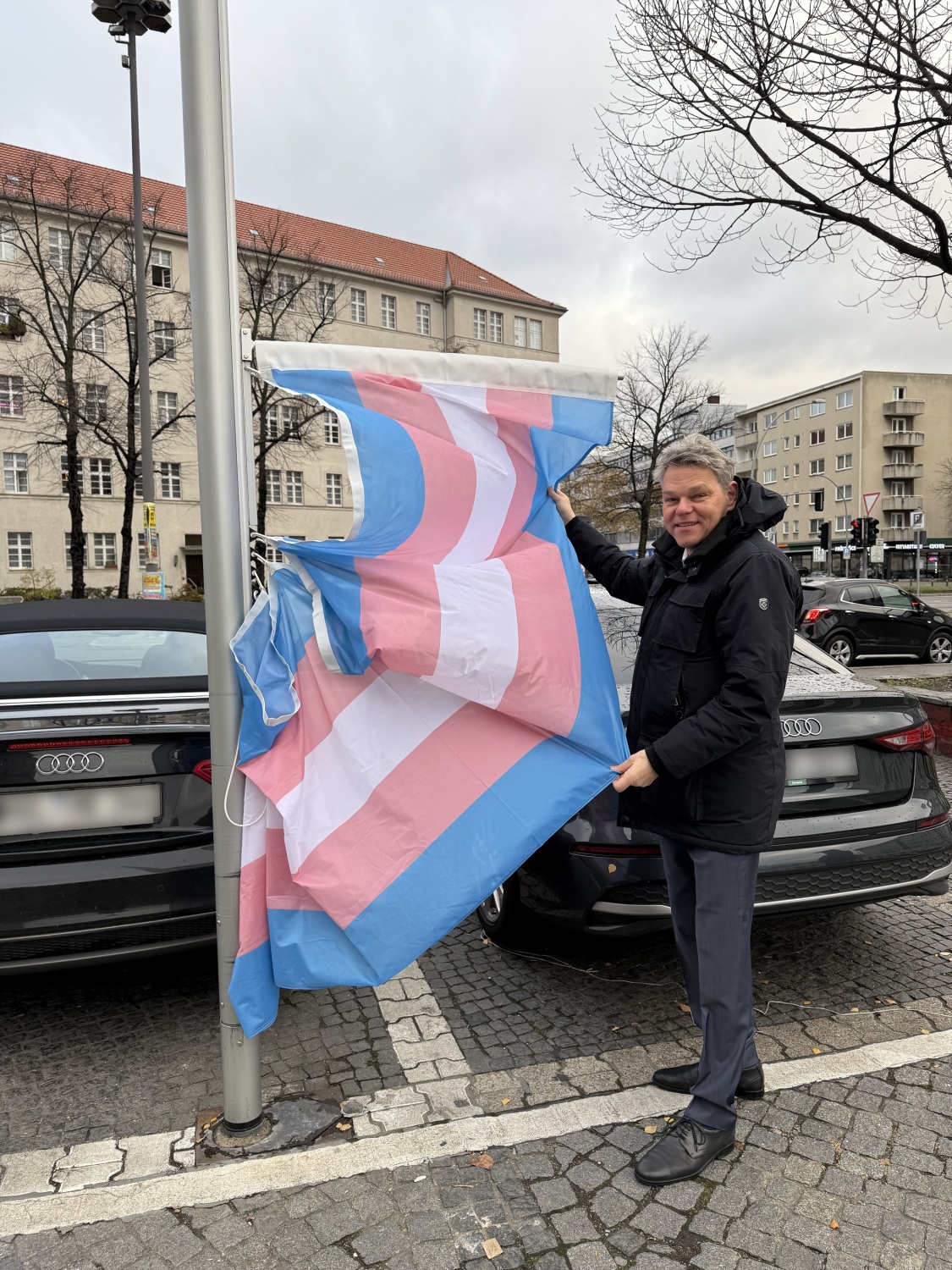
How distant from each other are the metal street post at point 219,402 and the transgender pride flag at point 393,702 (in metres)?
0.07

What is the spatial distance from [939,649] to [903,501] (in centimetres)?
6581

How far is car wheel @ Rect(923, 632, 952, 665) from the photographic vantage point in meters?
15.7

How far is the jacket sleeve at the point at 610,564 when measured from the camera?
3.07m

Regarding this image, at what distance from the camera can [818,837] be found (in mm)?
3283

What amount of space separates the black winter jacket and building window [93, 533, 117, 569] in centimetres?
4890

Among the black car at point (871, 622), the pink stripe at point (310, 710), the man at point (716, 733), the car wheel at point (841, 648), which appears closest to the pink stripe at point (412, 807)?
the pink stripe at point (310, 710)

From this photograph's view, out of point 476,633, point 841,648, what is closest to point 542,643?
point 476,633

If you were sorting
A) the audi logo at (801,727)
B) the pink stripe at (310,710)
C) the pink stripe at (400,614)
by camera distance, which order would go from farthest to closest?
1. the audi logo at (801,727)
2. the pink stripe at (310,710)
3. the pink stripe at (400,614)

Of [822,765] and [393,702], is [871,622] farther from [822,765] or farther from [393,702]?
[393,702]

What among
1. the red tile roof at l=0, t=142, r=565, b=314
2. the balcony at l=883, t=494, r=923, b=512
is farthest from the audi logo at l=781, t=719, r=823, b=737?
the balcony at l=883, t=494, r=923, b=512

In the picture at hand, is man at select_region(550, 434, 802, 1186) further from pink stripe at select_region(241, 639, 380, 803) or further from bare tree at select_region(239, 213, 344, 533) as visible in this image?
bare tree at select_region(239, 213, 344, 533)

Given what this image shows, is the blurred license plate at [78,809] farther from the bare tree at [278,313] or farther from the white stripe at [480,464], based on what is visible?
the bare tree at [278,313]

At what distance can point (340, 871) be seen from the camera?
2.39m

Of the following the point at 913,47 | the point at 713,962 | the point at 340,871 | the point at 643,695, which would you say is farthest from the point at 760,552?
the point at 913,47
